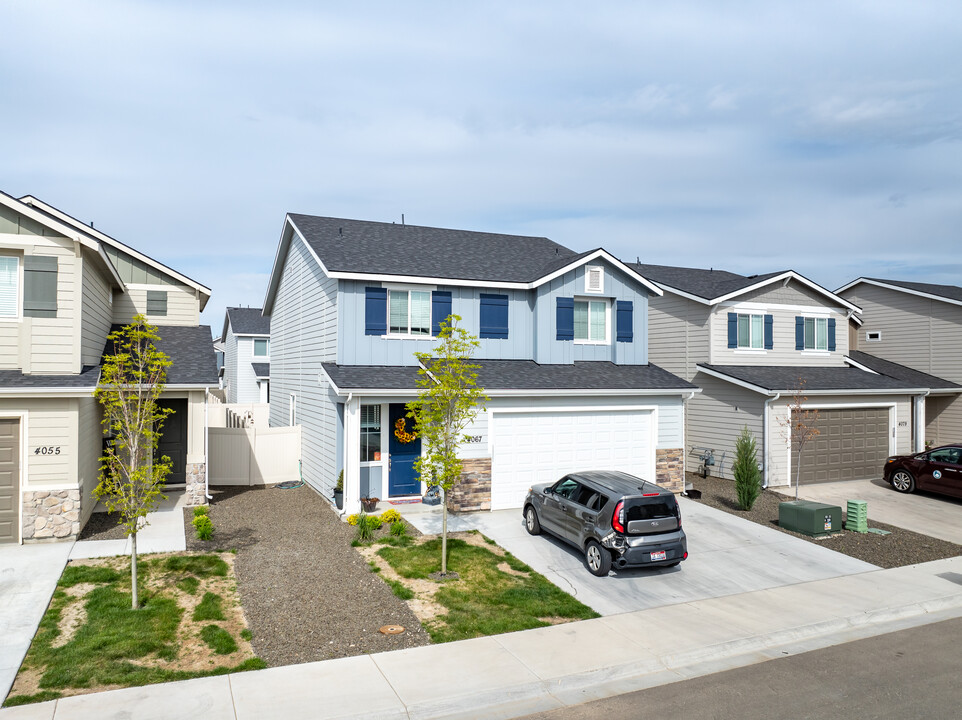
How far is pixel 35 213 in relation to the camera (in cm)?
1365

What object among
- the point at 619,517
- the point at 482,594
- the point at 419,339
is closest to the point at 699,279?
the point at 419,339

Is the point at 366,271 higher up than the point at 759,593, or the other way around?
the point at 366,271

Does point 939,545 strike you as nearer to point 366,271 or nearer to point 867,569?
point 867,569

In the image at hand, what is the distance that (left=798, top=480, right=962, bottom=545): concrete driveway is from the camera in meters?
16.5

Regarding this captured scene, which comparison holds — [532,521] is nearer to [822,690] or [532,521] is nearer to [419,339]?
[419,339]

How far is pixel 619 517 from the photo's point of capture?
11.8 m

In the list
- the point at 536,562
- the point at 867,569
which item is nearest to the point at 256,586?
the point at 536,562

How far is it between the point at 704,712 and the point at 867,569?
764cm

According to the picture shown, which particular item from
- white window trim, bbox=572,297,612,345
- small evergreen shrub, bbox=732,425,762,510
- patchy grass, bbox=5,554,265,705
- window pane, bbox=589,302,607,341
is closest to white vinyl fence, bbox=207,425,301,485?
patchy grass, bbox=5,554,265,705

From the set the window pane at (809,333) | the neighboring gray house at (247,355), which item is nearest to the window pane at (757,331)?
the window pane at (809,333)

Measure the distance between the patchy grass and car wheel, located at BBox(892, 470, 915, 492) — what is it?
19.8 metres

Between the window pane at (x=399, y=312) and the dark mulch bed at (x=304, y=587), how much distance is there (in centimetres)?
517

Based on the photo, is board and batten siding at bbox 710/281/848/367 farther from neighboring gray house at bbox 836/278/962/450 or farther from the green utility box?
the green utility box

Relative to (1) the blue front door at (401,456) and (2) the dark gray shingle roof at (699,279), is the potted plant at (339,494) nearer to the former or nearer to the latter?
(1) the blue front door at (401,456)
